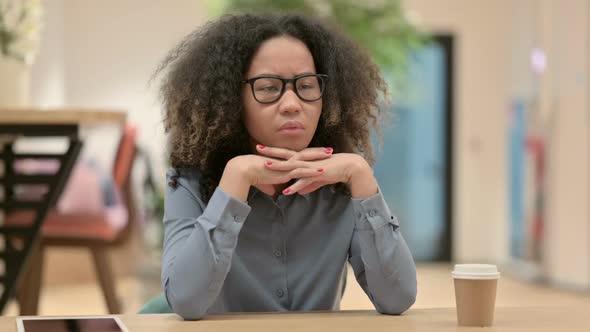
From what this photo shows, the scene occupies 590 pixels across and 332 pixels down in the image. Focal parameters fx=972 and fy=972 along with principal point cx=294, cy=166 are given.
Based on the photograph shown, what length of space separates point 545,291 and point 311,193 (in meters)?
5.67

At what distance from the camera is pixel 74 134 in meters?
2.96

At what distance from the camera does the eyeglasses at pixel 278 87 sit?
1635 millimetres

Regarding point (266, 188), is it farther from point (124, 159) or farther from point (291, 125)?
point (124, 159)

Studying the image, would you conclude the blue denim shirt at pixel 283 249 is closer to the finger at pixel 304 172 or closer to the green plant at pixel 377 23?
the finger at pixel 304 172

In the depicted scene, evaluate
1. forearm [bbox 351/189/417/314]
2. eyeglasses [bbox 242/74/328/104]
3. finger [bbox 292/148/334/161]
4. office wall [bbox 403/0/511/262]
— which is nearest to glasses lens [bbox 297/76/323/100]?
eyeglasses [bbox 242/74/328/104]

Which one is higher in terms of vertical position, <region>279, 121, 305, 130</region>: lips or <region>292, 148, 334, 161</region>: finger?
<region>279, 121, 305, 130</region>: lips

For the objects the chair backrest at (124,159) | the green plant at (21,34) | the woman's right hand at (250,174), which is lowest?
the chair backrest at (124,159)

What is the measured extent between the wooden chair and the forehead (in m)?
2.21

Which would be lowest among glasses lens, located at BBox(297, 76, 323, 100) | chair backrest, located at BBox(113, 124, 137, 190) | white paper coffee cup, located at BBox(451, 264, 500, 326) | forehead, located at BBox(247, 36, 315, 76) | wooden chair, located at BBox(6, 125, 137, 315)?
wooden chair, located at BBox(6, 125, 137, 315)

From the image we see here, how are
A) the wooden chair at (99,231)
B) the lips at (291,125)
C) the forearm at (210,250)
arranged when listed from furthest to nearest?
the wooden chair at (99,231)
the lips at (291,125)
the forearm at (210,250)

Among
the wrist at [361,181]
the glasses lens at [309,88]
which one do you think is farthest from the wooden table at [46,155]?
the wrist at [361,181]

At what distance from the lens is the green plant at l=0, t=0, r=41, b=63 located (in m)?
3.32

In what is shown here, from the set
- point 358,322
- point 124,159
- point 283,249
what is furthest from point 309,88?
point 124,159

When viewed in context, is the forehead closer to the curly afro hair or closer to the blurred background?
the curly afro hair
